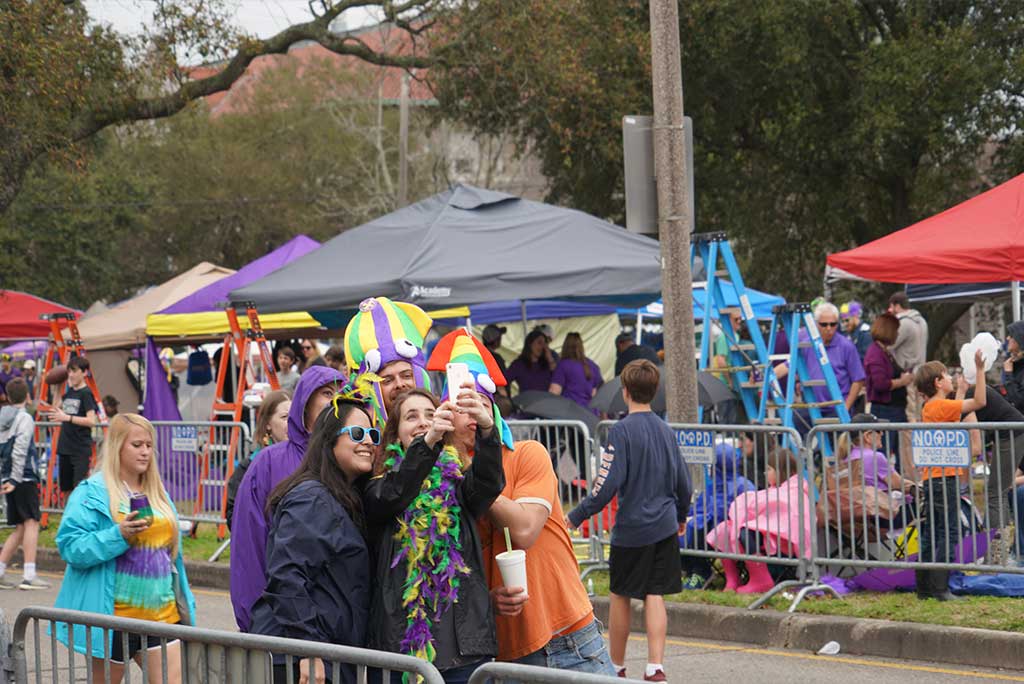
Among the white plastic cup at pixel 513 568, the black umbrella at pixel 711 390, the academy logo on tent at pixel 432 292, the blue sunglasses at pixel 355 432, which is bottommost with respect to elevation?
the white plastic cup at pixel 513 568

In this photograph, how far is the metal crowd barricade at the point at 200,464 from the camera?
47.8 feet

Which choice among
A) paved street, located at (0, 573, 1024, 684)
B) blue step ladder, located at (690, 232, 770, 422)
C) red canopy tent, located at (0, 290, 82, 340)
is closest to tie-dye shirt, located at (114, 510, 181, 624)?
paved street, located at (0, 573, 1024, 684)

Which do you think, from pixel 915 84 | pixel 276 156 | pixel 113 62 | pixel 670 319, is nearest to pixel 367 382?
pixel 670 319

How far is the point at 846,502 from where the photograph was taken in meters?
10.1

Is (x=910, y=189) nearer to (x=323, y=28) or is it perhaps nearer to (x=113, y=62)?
(x=323, y=28)

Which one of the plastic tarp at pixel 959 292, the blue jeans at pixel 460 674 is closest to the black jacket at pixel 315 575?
the blue jeans at pixel 460 674

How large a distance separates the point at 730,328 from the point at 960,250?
3034mm

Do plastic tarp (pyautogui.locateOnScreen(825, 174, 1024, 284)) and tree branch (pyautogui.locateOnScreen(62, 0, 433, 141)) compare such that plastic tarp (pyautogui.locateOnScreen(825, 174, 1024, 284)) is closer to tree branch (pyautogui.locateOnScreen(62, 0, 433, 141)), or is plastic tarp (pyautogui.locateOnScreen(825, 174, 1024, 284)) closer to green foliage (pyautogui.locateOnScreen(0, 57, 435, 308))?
tree branch (pyautogui.locateOnScreen(62, 0, 433, 141))

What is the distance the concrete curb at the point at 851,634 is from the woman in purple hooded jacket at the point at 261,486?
5.20 metres

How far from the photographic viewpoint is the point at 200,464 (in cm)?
1473

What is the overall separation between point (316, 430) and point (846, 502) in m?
6.27

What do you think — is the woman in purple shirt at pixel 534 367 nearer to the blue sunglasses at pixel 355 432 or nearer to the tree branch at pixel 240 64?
the tree branch at pixel 240 64

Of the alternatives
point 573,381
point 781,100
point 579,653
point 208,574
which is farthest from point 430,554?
point 781,100

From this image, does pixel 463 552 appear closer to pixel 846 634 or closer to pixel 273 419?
pixel 273 419
